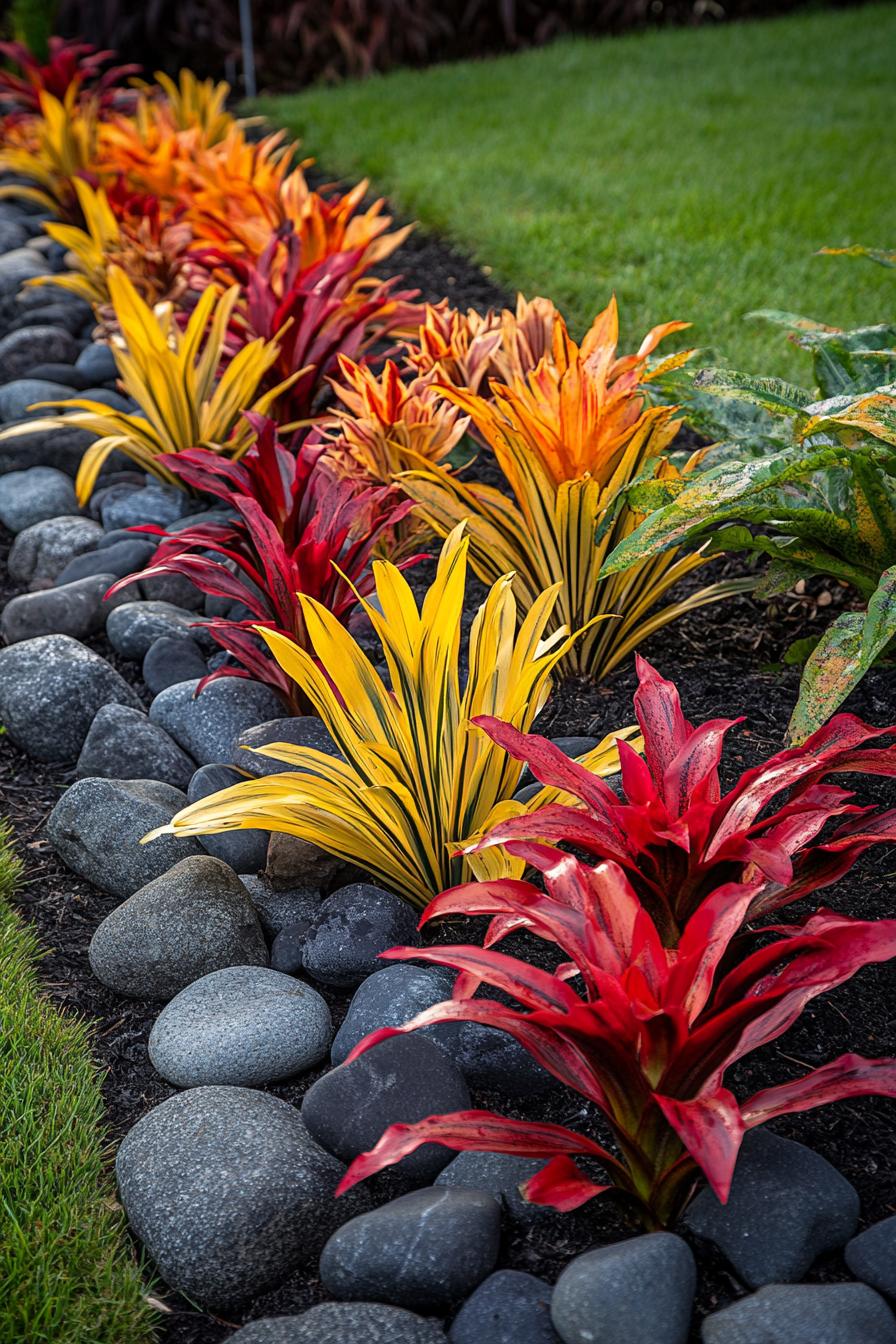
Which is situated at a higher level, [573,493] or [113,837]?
[573,493]

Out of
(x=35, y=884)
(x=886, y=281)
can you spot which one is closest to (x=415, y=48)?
(x=886, y=281)

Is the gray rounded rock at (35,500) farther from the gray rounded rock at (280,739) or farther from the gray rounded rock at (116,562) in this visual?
the gray rounded rock at (280,739)

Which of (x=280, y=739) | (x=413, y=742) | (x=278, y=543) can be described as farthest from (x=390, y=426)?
(x=413, y=742)

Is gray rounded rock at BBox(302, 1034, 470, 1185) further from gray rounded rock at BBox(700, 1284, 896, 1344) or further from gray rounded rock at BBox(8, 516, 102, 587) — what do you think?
gray rounded rock at BBox(8, 516, 102, 587)

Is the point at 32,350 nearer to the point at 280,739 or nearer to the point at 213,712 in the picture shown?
the point at 213,712

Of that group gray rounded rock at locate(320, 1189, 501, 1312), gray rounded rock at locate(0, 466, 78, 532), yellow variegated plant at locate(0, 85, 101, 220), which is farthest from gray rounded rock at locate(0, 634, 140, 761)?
yellow variegated plant at locate(0, 85, 101, 220)

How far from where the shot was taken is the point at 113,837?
2.19 metres

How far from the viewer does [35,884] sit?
7.41 feet

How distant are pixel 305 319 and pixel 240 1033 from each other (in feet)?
7.56

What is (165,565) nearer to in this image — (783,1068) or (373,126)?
(783,1068)

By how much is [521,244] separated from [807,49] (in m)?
4.24

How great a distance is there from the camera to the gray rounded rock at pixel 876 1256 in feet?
4.63

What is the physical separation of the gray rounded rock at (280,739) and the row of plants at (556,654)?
0.49 feet

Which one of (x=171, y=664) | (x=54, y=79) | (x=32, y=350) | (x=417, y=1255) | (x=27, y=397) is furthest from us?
(x=54, y=79)
